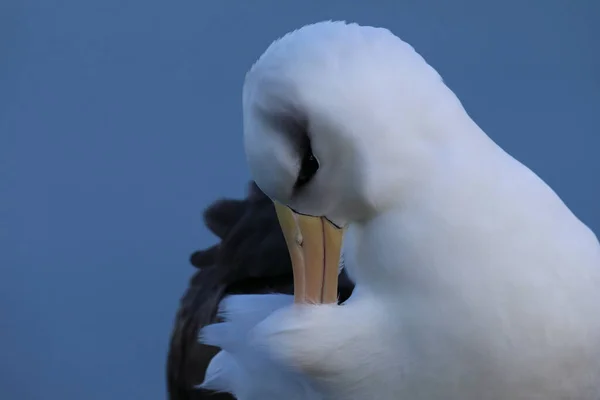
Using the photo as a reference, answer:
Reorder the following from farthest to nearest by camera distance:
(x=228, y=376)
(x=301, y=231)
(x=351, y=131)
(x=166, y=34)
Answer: (x=166, y=34)
(x=228, y=376)
(x=301, y=231)
(x=351, y=131)

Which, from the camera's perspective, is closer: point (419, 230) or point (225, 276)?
point (419, 230)

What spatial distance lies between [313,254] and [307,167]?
3.7 inches

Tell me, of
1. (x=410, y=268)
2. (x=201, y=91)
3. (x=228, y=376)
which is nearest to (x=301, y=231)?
(x=410, y=268)

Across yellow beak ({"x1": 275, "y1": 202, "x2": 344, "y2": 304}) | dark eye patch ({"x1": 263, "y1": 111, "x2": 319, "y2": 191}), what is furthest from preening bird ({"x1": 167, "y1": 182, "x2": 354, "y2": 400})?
dark eye patch ({"x1": 263, "y1": 111, "x2": 319, "y2": 191})

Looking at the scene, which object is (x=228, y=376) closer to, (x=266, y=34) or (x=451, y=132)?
(x=451, y=132)

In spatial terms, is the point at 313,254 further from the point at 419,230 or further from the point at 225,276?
the point at 225,276

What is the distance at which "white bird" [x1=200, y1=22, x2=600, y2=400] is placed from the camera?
23.2 inches

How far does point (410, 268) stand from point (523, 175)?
12 centimetres

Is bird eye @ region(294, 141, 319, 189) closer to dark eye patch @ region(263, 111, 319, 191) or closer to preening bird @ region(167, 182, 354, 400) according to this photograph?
dark eye patch @ region(263, 111, 319, 191)

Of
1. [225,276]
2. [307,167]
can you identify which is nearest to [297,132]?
[307,167]

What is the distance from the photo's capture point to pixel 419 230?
603 millimetres

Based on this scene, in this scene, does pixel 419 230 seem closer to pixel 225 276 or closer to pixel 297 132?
pixel 297 132

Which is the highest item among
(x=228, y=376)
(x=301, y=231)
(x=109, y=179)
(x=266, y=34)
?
(x=266, y=34)

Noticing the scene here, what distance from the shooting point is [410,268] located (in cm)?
61
